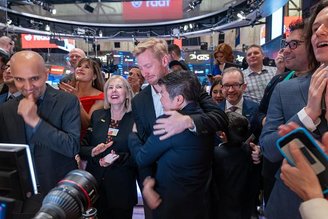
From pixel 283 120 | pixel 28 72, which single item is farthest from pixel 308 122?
pixel 28 72

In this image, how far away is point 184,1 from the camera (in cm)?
1370

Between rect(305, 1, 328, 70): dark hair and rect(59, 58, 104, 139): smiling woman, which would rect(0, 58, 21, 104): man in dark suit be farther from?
rect(305, 1, 328, 70): dark hair

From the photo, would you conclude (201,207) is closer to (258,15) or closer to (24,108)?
(24,108)

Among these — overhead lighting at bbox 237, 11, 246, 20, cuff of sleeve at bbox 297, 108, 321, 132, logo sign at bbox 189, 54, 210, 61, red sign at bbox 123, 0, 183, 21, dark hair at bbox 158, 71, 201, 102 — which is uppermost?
red sign at bbox 123, 0, 183, 21

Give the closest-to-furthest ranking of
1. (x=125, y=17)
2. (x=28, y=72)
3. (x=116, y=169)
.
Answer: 1. (x=28, y=72)
2. (x=116, y=169)
3. (x=125, y=17)

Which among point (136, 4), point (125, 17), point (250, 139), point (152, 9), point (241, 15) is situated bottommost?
point (250, 139)

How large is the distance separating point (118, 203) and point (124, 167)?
0.83 feet

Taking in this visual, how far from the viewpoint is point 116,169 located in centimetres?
226

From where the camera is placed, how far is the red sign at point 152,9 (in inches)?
510

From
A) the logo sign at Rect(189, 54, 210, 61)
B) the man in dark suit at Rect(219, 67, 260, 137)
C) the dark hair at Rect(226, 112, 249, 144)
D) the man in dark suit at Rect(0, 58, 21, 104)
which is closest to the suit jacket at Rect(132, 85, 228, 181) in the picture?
the dark hair at Rect(226, 112, 249, 144)

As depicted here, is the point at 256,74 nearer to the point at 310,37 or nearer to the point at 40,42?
the point at 310,37

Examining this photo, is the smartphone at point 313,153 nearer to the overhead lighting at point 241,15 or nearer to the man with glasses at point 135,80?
the man with glasses at point 135,80

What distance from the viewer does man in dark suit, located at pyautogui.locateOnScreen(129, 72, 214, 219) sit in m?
1.62

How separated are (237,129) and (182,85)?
0.71 meters
